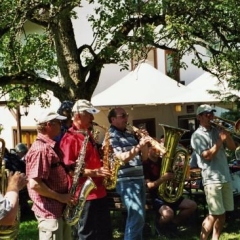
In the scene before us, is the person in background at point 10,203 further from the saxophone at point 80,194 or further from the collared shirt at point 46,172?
the saxophone at point 80,194

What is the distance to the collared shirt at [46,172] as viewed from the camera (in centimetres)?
441

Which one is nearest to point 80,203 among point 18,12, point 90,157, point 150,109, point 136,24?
point 90,157

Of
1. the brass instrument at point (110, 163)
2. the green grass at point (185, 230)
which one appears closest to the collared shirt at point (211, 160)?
the green grass at point (185, 230)

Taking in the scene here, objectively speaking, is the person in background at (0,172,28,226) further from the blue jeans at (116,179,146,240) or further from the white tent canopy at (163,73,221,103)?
the white tent canopy at (163,73,221,103)

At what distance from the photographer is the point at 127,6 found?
286 inches

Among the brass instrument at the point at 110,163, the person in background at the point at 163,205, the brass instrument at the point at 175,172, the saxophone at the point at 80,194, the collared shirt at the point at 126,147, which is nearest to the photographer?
the saxophone at the point at 80,194

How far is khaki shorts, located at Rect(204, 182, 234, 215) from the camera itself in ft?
19.9

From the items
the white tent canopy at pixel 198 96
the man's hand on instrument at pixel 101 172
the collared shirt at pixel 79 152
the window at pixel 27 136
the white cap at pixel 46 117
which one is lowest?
the man's hand on instrument at pixel 101 172

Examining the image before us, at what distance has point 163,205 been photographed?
6902mm

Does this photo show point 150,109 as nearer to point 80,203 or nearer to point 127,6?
point 127,6

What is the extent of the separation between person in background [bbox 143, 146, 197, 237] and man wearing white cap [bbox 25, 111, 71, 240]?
229cm

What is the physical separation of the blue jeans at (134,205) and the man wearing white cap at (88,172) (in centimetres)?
52

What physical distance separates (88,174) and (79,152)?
0.69 ft

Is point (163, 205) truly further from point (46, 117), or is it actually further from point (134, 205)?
point (46, 117)
